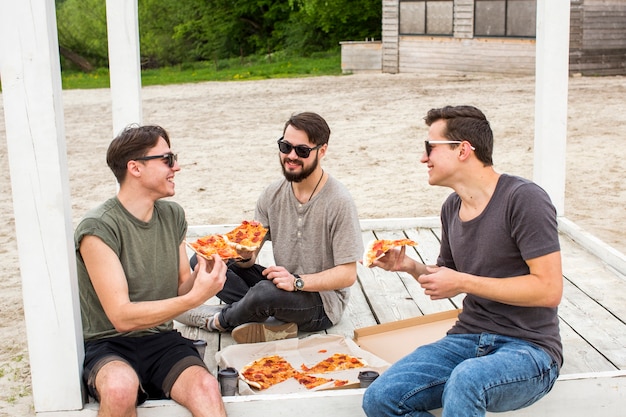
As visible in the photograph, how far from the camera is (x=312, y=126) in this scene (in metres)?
4.81

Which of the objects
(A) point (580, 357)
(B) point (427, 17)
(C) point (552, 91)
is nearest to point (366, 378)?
(A) point (580, 357)

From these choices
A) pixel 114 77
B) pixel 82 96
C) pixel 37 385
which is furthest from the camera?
pixel 82 96

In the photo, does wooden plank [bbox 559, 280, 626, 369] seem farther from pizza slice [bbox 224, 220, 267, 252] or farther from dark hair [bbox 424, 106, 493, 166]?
pizza slice [bbox 224, 220, 267, 252]

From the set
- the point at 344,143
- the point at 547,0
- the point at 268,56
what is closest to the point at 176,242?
the point at 547,0

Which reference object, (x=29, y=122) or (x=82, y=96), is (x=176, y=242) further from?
(x=82, y=96)

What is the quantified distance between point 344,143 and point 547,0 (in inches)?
307

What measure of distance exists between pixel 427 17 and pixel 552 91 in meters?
18.4

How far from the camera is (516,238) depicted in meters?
3.67

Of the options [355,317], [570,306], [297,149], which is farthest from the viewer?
[570,306]

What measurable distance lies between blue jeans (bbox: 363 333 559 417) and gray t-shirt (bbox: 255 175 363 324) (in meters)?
1.07

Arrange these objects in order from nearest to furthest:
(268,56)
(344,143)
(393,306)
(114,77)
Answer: (393,306) < (114,77) < (344,143) < (268,56)

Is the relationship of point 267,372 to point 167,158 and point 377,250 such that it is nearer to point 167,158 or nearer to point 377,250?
point 377,250

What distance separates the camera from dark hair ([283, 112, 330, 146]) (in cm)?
481

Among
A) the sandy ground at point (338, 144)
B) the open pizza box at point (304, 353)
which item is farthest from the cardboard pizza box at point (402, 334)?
the sandy ground at point (338, 144)
